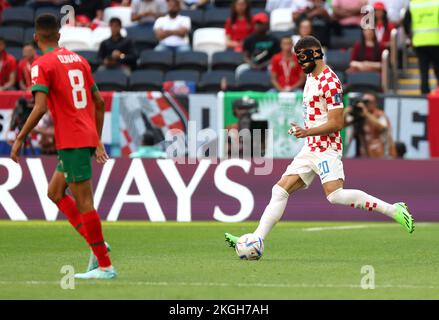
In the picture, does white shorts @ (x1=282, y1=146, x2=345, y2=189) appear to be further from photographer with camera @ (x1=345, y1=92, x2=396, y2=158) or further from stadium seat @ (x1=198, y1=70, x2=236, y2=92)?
stadium seat @ (x1=198, y1=70, x2=236, y2=92)

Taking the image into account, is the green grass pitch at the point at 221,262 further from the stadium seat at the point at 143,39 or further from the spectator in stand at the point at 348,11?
the stadium seat at the point at 143,39

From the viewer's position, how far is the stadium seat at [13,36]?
87.8ft

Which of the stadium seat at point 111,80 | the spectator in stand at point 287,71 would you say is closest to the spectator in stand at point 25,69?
the stadium seat at point 111,80

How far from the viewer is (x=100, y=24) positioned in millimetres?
26562

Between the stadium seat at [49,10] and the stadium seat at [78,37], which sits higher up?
the stadium seat at [49,10]

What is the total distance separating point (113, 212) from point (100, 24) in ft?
27.8

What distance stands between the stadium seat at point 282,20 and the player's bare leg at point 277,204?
41.9 ft

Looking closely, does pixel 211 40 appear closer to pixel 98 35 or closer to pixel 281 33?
pixel 281 33

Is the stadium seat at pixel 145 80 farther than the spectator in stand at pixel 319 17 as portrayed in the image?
No

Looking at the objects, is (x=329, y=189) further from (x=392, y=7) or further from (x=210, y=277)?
(x=392, y=7)

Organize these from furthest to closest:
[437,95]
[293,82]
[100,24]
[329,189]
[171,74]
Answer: [100,24] → [171,74] → [293,82] → [437,95] → [329,189]

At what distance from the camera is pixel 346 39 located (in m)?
24.8

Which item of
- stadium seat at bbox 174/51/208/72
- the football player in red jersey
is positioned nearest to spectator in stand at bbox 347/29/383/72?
stadium seat at bbox 174/51/208/72
